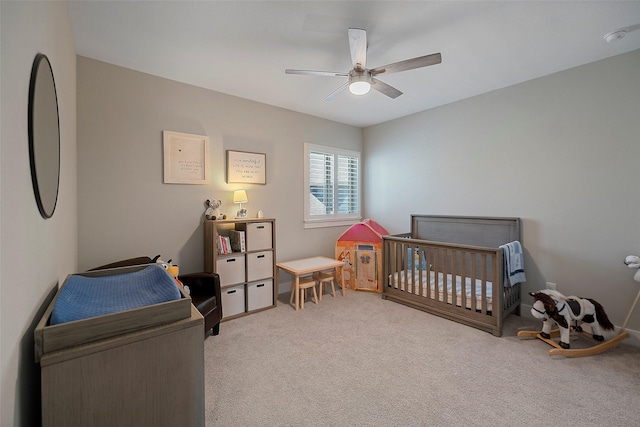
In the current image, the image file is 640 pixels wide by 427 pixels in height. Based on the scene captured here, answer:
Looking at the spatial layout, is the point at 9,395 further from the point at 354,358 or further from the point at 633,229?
the point at 633,229

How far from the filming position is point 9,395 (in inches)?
29.2

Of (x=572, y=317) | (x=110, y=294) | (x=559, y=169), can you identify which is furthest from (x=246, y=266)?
(x=559, y=169)

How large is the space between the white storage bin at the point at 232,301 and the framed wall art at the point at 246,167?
4.09 ft

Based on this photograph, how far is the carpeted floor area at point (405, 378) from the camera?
1577 mm

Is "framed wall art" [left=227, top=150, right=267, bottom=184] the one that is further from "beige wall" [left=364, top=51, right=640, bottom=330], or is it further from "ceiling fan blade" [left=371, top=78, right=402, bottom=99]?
"beige wall" [left=364, top=51, right=640, bottom=330]

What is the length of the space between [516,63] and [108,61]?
148 inches

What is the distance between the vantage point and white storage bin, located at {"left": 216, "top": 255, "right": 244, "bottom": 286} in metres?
2.82

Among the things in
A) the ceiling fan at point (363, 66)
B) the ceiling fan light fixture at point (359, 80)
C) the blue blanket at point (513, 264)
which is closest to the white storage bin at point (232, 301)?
the ceiling fan at point (363, 66)

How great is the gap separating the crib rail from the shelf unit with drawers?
1.47m

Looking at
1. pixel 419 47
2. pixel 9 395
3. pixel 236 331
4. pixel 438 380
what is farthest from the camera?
pixel 236 331

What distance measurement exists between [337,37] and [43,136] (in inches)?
75.9

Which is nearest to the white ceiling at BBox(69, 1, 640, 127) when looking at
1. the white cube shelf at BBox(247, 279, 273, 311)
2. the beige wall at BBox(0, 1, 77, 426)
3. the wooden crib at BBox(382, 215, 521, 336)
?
the beige wall at BBox(0, 1, 77, 426)

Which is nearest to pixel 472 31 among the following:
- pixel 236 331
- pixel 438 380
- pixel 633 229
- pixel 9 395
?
pixel 633 229

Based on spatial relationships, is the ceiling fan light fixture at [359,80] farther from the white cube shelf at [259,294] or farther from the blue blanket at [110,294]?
the white cube shelf at [259,294]
